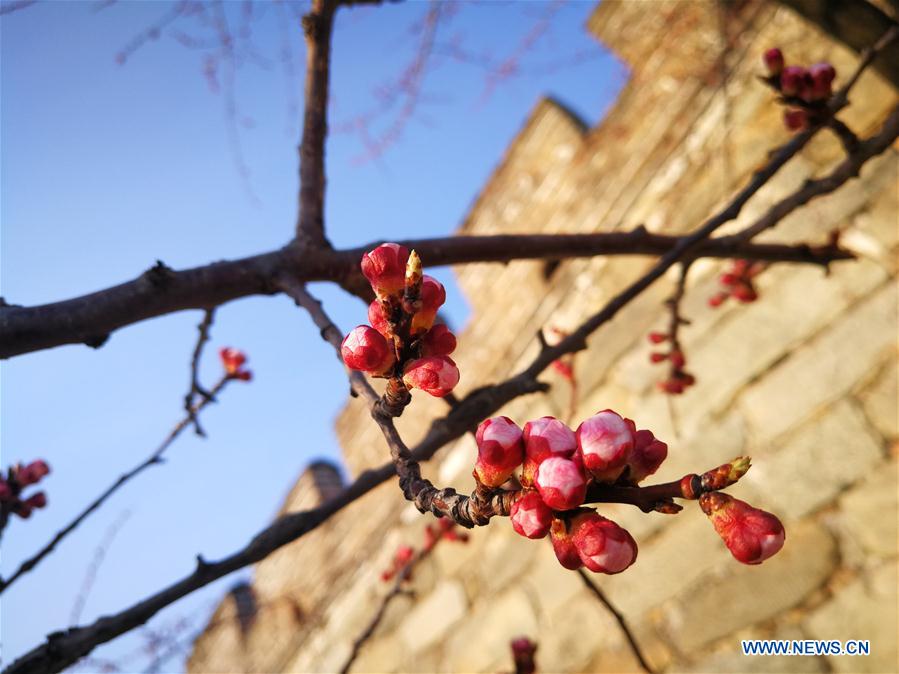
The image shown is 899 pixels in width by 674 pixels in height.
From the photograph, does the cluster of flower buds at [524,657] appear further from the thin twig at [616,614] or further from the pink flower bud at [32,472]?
the pink flower bud at [32,472]

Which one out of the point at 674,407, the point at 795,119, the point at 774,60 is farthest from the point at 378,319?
the point at 674,407

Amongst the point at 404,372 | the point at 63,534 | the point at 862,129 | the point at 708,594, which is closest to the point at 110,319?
the point at 404,372

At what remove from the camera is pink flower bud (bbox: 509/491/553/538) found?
587mm

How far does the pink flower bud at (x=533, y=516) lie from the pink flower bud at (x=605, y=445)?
6cm

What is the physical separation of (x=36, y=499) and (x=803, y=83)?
2.47 metres

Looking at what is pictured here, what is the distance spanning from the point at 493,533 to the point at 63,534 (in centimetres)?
188

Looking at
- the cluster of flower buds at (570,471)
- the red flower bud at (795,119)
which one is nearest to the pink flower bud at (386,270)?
the cluster of flower buds at (570,471)

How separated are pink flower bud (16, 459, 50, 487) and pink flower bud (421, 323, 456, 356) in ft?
5.35

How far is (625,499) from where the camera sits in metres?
0.61

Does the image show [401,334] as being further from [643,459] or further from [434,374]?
[643,459]

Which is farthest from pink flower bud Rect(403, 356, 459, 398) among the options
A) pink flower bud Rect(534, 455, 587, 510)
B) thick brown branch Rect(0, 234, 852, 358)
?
thick brown branch Rect(0, 234, 852, 358)

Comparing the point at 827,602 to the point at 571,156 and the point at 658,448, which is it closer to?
the point at 658,448

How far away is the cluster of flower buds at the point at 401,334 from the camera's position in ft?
2.06

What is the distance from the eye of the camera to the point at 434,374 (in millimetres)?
631
